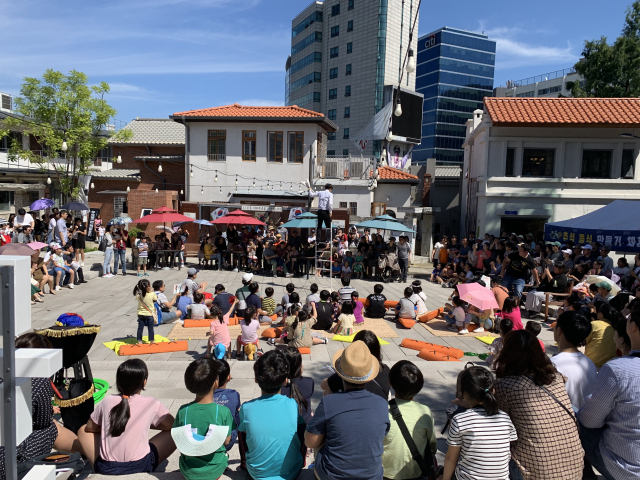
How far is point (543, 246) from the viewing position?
15719 mm

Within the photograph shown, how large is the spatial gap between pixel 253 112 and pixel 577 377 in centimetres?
2447

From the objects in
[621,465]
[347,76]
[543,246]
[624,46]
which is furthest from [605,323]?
[347,76]

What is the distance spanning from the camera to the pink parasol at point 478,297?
9906 millimetres

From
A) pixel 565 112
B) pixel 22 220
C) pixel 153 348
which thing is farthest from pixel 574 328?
pixel 565 112

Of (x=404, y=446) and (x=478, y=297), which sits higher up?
(x=404, y=446)

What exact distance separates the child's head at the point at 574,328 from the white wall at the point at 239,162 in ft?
72.8

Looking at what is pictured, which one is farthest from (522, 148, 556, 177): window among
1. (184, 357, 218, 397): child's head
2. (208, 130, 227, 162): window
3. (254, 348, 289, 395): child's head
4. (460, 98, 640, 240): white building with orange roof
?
(184, 357, 218, 397): child's head

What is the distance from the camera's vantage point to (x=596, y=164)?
21.9 metres

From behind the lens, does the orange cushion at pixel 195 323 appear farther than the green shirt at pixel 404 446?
Yes

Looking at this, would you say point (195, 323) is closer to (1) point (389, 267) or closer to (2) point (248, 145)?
(1) point (389, 267)

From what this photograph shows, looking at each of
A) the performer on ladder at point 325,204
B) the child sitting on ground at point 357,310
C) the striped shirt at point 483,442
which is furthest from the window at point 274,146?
the striped shirt at point 483,442

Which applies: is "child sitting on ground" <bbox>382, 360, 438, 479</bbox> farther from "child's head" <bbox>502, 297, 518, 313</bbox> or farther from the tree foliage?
the tree foliage

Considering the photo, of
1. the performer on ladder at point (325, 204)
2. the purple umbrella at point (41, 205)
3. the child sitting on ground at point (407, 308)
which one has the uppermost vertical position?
the performer on ladder at point (325, 204)

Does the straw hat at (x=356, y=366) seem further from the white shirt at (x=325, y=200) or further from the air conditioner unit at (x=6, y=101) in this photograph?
the air conditioner unit at (x=6, y=101)
